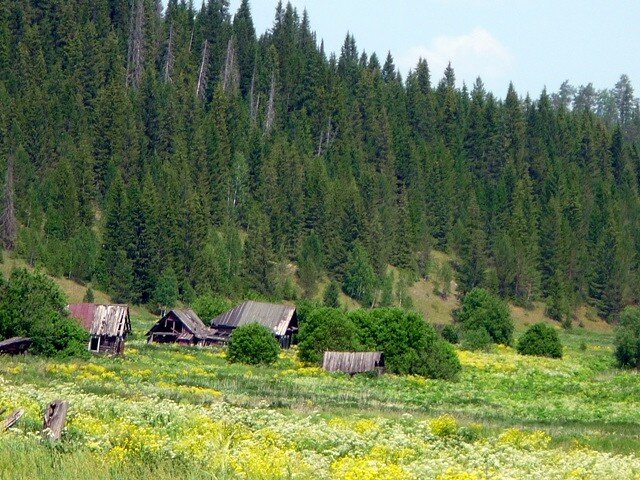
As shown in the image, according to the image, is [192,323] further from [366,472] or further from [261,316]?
[366,472]

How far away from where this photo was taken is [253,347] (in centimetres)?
6581

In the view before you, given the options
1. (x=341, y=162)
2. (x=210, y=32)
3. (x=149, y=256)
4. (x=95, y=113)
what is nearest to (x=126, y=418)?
(x=149, y=256)

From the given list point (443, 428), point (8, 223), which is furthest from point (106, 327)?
point (443, 428)

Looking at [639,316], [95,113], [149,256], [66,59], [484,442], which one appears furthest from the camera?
[66,59]

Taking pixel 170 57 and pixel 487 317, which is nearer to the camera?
pixel 487 317

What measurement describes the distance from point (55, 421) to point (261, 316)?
226 ft

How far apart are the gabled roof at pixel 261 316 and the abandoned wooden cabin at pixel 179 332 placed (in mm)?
1882

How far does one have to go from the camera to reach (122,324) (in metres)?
69.8

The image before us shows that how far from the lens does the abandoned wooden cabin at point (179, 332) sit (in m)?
83.4

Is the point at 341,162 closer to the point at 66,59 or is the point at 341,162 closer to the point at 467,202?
the point at 467,202

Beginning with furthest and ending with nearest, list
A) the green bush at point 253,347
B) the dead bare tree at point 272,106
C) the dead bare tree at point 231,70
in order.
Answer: the dead bare tree at point 231,70 → the dead bare tree at point 272,106 → the green bush at point 253,347

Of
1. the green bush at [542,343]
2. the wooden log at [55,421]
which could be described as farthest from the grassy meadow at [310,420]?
the green bush at [542,343]

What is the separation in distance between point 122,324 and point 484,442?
4425 cm

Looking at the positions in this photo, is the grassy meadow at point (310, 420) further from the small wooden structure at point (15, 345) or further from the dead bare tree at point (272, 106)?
the dead bare tree at point (272, 106)
